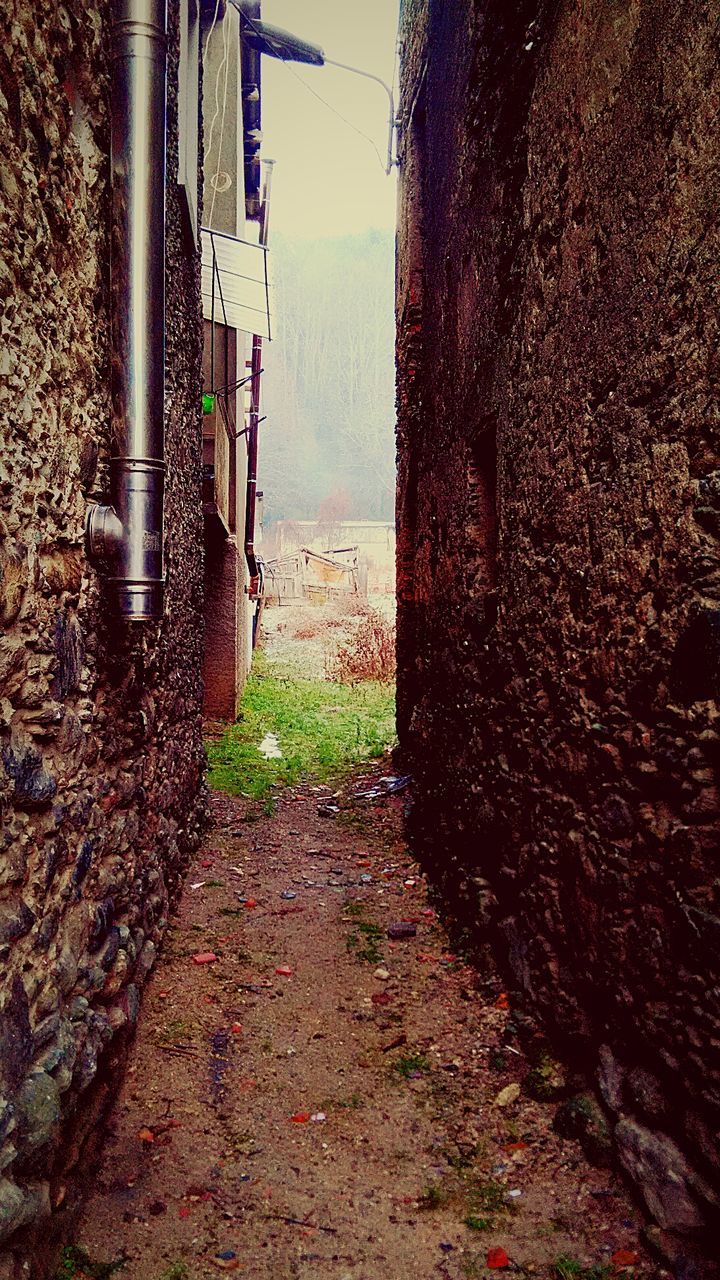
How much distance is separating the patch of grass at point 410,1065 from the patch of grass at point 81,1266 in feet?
4.23

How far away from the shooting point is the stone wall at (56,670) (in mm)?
1908

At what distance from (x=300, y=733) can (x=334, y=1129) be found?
A: 22.8ft

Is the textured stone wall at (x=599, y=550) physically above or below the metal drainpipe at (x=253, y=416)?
below

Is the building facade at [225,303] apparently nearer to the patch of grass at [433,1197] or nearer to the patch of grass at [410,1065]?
the patch of grass at [410,1065]

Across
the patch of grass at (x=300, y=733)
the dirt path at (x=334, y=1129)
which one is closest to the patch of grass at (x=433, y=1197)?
the dirt path at (x=334, y=1129)

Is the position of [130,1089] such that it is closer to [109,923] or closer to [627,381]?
[109,923]

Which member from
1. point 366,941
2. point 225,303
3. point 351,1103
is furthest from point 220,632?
point 351,1103

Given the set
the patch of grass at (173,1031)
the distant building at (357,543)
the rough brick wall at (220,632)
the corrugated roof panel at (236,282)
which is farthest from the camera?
the distant building at (357,543)

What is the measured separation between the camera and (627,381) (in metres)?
2.50

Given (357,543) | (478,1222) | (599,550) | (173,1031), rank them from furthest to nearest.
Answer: (357,543)
(173,1031)
(599,550)
(478,1222)

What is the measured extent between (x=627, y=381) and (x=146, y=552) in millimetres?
1730

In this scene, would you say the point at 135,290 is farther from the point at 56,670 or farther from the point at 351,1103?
the point at 351,1103

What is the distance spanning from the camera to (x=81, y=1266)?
7.10 feet

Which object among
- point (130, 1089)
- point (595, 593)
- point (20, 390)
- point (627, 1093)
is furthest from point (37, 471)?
point (627, 1093)
